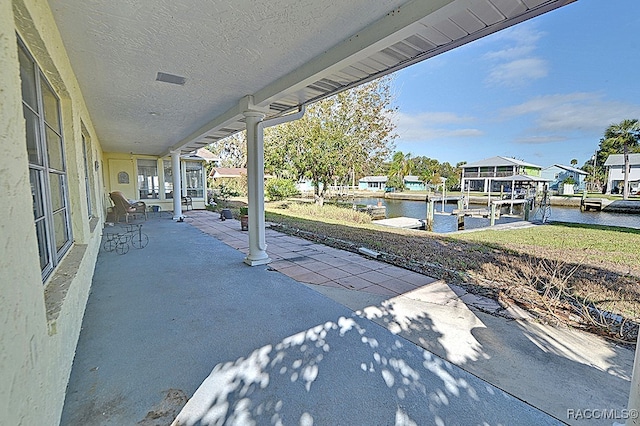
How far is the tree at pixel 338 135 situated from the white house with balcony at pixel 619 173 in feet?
114

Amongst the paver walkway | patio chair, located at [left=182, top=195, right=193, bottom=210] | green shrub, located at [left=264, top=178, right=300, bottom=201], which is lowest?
the paver walkway

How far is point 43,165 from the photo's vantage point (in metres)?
2.15

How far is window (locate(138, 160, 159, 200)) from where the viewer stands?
11.5 metres

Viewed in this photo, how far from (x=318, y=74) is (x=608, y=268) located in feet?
18.4

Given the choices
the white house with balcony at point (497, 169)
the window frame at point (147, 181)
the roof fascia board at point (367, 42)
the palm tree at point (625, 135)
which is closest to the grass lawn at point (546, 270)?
the roof fascia board at point (367, 42)

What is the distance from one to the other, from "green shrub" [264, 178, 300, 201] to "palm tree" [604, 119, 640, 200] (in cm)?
3012

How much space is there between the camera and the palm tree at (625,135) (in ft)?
81.9

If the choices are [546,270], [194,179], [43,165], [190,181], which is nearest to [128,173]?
[190,181]

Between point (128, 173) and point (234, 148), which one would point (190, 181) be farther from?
point (234, 148)

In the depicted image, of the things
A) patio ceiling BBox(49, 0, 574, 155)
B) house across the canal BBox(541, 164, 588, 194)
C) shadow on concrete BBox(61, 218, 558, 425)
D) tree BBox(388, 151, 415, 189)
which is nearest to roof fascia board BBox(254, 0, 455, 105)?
patio ceiling BBox(49, 0, 574, 155)

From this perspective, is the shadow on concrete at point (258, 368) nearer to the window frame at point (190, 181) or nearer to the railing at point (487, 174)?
the window frame at point (190, 181)

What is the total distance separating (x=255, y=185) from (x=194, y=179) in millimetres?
9735

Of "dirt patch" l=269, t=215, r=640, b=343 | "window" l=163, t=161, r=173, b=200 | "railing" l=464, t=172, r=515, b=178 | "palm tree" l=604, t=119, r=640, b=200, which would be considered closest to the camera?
"dirt patch" l=269, t=215, r=640, b=343

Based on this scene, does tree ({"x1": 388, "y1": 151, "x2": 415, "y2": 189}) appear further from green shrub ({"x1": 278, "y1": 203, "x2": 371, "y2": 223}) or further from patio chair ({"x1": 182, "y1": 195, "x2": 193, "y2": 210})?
patio chair ({"x1": 182, "y1": 195, "x2": 193, "y2": 210})
